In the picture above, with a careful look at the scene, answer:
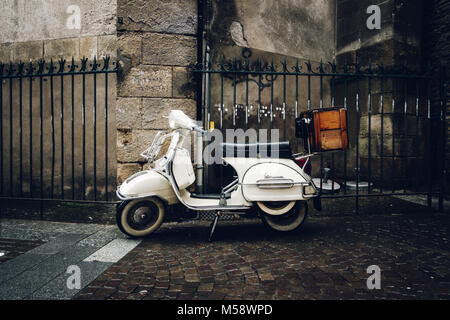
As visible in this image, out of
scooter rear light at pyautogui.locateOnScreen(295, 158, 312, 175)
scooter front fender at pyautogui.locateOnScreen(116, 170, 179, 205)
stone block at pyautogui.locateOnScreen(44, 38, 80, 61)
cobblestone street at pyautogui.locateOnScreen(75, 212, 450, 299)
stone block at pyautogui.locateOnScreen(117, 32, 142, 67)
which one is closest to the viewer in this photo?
cobblestone street at pyautogui.locateOnScreen(75, 212, 450, 299)

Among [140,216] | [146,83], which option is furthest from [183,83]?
[140,216]

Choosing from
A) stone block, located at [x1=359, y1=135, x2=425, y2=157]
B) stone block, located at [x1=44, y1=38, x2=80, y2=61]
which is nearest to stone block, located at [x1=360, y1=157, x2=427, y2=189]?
stone block, located at [x1=359, y1=135, x2=425, y2=157]

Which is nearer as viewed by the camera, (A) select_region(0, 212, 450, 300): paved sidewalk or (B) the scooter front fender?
(A) select_region(0, 212, 450, 300): paved sidewalk

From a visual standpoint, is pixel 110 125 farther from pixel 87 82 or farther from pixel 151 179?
pixel 151 179

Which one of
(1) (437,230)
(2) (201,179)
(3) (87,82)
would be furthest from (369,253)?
(3) (87,82)

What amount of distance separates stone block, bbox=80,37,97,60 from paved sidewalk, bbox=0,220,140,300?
10.7 ft

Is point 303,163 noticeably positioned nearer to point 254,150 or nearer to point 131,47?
point 254,150

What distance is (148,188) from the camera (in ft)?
11.7

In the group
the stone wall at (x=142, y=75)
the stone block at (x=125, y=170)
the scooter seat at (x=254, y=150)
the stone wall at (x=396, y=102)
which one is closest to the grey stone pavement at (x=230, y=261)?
the stone block at (x=125, y=170)

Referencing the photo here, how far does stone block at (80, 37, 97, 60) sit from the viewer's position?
595cm

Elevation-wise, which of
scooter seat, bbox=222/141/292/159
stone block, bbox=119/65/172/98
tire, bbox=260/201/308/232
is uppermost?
stone block, bbox=119/65/172/98

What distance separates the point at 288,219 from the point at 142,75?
290 cm

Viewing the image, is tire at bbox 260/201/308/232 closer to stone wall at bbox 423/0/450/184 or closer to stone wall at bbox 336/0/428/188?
stone wall at bbox 336/0/428/188
